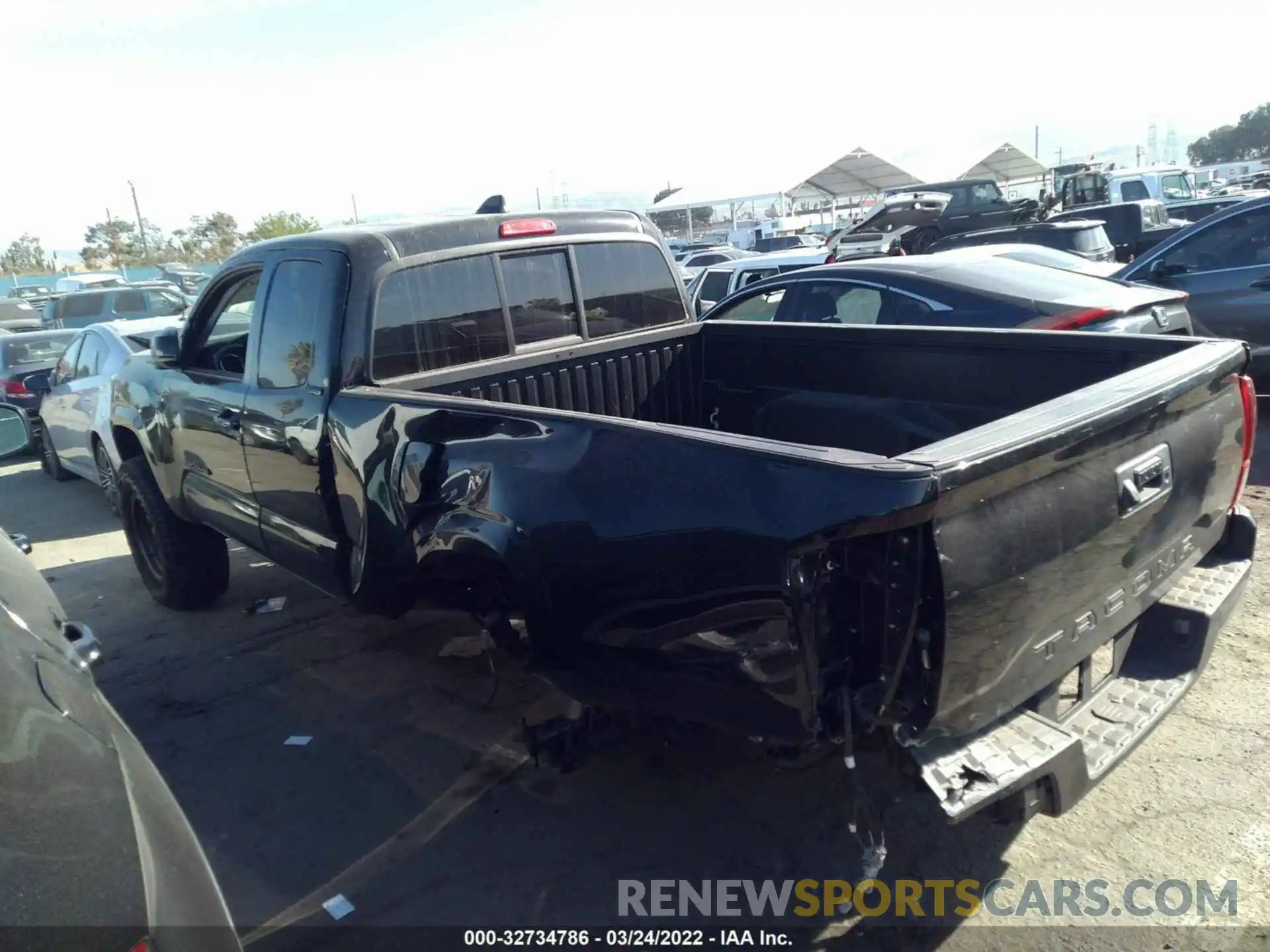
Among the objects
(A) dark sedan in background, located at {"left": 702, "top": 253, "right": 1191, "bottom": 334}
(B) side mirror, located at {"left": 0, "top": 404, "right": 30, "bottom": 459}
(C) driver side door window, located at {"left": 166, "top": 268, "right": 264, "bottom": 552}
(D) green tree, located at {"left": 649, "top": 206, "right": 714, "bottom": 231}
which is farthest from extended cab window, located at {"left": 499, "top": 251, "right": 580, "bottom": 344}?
(D) green tree, located at {"left": 649, "top": 206, "right": 714, "bottom": 231}

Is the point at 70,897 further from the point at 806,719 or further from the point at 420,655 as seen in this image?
the point at 420,655

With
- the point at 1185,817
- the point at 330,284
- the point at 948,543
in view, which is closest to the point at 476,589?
the point at 330,284

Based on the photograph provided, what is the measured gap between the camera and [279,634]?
5.38 m

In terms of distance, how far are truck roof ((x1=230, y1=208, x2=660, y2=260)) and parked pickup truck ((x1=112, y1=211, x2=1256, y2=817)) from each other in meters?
0.01

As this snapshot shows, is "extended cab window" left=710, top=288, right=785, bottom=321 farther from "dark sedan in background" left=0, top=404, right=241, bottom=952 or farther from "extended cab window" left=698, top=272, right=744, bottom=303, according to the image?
"dark sedan in background" left=0, top=404, right=241, bottom=952

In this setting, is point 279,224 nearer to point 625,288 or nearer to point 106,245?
point 106,245

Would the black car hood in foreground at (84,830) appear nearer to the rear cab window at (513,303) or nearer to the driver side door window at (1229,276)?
the rear cab window at (513,303)

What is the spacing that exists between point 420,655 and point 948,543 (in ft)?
11.1

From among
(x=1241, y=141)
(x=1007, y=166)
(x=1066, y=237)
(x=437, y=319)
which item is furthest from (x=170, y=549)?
(x=1241, y=141)

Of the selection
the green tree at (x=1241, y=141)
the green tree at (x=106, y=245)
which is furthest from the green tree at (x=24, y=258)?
the green tree at (x=1241, y=141)

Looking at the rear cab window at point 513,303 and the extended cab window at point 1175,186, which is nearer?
the rear cab window at point 513,303

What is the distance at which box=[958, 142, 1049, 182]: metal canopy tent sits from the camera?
3581cm

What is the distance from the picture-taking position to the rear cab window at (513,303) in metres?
3.97

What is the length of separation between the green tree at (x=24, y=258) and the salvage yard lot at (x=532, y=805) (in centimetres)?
7081
